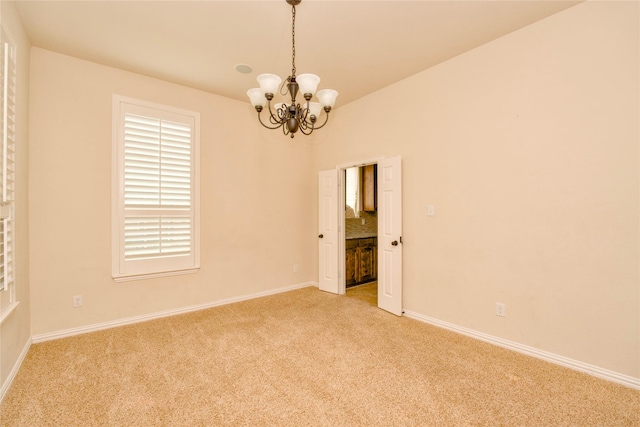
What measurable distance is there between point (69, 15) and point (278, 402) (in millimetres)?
3521

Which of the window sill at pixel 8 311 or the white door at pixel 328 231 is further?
the white door at pixel 328 231

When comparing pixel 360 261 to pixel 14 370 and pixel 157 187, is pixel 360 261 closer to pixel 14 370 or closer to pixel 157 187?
pixel 157 187

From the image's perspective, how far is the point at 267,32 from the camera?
8.68 ft

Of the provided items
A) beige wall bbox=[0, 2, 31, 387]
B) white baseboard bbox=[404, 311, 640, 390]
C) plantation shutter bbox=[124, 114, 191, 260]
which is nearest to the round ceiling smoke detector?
plantation shutter bbox=[124, 114, 191, 260]

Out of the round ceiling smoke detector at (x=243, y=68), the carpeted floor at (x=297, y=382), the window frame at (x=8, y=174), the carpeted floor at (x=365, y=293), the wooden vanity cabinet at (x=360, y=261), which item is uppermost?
the round ceiling smoke detector at (x=243, y=68)

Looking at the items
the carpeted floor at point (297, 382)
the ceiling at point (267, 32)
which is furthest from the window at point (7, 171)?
the carpeted floor at point (297, 382)

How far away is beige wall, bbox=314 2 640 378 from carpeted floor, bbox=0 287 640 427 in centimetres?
43

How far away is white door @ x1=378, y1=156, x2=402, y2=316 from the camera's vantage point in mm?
3578

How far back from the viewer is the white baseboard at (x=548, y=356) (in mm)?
2150

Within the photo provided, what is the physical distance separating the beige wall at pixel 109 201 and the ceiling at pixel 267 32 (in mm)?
434

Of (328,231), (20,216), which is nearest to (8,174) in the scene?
(20,216)

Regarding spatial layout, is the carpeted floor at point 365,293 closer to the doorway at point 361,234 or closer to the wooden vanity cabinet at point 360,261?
the doorway at point 361,234

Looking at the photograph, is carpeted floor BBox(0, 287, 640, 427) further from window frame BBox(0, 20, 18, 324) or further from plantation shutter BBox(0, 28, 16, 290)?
plantation shutter BBox(0, 28, 16, 290)

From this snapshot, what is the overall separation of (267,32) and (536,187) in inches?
112
